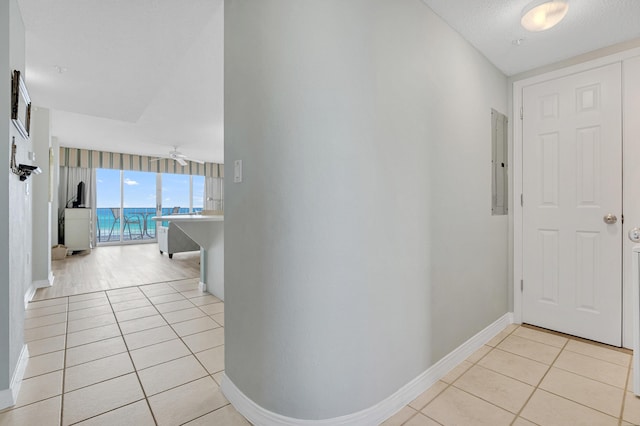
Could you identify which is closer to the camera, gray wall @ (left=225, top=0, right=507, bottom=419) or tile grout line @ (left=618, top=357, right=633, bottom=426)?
gray wall @ (left=225, top=0, right=507, bottom=419)

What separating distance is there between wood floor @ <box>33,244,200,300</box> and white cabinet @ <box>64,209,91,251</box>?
23 cm

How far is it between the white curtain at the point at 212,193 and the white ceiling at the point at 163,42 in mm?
5828

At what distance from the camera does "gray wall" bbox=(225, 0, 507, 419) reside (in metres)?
1.31

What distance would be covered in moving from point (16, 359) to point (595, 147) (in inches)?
157

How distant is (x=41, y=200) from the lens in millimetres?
3771

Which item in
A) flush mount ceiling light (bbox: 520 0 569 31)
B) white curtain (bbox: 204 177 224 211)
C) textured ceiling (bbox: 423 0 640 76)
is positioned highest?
textured ceiling (bbox: 423 0 640 76)

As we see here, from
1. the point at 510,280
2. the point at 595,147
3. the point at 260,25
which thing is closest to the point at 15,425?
the point at 260,25

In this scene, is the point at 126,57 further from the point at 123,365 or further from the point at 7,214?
the point at 123,365

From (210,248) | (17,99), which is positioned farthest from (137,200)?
(17,99)

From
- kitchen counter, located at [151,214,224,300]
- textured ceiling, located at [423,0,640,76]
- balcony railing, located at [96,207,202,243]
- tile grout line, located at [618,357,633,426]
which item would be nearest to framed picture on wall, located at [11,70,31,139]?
kitchen counter, located at [151,214,224,300]

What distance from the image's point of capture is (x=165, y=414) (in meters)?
1.50

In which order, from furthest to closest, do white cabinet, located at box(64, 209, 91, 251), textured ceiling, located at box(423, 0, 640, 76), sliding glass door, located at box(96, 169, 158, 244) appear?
sliding glass door, located at box(96, 169, 158, 244) < white cabinet, located at box(64, 209, 91, 251) < textured ceiling, located at box(423, 0, 640, 76)

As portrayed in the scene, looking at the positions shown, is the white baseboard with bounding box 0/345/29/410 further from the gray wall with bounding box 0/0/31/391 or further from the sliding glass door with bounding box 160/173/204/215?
the sliding glass door with bounding box 160/173/204/215

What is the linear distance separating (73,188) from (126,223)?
1454 millimetres
